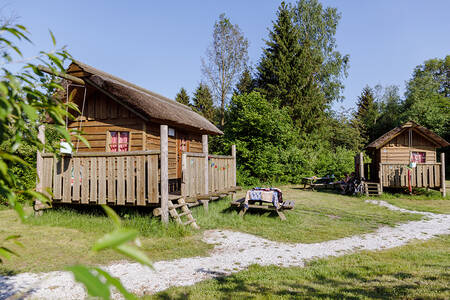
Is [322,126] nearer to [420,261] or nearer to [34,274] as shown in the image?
[420,261]

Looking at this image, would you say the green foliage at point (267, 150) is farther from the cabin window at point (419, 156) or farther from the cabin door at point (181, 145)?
the cabin door at point (181, 145)

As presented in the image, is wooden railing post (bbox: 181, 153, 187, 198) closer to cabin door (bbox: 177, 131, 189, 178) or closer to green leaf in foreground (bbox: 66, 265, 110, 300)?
cabin door (bbox: 177, 131, 189, 178)

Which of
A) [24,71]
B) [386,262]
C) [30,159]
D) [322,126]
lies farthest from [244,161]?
[24,71]

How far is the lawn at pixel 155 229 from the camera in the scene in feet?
18.4

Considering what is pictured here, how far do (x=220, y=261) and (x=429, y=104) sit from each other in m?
37.4

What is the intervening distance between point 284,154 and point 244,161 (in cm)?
298

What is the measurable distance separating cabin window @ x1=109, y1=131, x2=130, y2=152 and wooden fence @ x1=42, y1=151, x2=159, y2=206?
2.05m

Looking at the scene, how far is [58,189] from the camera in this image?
847 centimetres

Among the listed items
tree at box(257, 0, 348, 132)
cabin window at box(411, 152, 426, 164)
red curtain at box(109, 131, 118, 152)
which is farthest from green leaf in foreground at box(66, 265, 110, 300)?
tree at box(257, 0, 348, 132)

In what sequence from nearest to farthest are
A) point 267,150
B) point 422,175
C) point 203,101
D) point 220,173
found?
1. point 220,173
2. point 422,175
3. point 267,150
4. point 203,101

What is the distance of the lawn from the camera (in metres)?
5.60

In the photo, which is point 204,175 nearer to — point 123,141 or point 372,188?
point 123,141

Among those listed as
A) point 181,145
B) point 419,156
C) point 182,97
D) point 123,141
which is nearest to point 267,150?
point 181,145

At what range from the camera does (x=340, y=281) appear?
429cm
